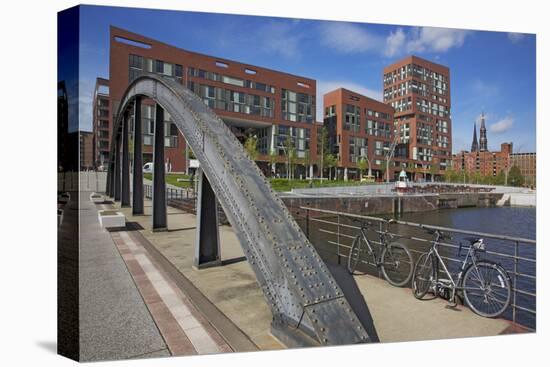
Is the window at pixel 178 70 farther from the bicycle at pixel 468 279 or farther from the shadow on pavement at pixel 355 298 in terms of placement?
the bicycle at pixel 468 279

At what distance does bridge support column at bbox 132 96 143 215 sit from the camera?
10.5 metres

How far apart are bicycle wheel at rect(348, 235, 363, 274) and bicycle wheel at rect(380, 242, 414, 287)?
476mm

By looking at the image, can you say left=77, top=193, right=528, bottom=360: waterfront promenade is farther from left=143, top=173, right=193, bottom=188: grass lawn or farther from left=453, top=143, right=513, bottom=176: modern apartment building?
left=453, top=143, right=513, bottom=176: modern apartment building

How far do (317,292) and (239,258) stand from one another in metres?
3.48

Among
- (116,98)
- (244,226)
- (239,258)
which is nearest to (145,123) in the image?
(116,98)

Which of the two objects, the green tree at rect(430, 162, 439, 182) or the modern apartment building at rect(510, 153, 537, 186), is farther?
the green tree at rect(430, 162, 439, 182)

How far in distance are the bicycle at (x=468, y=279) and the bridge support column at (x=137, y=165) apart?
911 cm

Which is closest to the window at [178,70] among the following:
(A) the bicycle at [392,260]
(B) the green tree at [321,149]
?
(B) the green tree at [321,149]

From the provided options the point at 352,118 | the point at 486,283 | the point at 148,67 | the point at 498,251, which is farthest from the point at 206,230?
the point at 352,118

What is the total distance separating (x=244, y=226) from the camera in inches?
135

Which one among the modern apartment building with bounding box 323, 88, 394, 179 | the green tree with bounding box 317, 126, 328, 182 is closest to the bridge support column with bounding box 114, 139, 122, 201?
the green tree with bounding box 317, 126, 328, 182

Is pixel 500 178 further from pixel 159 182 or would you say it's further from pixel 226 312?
pixel 226 312

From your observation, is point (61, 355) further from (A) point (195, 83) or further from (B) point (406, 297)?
(A) point (195, 83)

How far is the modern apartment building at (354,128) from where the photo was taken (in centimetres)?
5250
